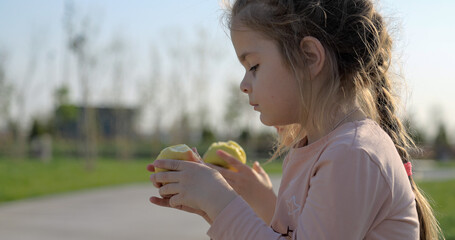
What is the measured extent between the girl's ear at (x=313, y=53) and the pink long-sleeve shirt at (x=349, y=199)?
0.56 ft

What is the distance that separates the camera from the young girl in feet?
4.00

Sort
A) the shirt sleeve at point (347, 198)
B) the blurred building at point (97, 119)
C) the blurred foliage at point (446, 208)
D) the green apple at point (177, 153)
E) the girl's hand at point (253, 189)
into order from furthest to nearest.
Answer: the blurred building at point (97, 119), the blurred foliage at point (446, 208), the girl's hand at point (253, 189), the green apple at point (177, 153), the shirt sleeve at point (347, 198)

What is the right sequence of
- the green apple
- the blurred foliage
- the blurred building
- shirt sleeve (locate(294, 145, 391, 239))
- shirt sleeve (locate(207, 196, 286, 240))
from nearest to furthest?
shirt sleeve (locate(294, 145, 391, 239))
shirt sleeve (locate(207, 196, 286, 240))
the green apple
the blurred foliage
the blurred building

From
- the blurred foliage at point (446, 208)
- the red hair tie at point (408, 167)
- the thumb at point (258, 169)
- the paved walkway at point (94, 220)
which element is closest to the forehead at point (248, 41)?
the red hair tie at point (408, 167)

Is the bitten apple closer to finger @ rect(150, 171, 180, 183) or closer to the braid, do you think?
finger @ rect(150, 171, 180, 183)

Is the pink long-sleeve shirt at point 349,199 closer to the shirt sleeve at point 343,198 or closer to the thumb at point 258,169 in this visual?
the shirt sleeve at point 343,198

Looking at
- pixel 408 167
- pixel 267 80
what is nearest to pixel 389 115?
pixel 408 167

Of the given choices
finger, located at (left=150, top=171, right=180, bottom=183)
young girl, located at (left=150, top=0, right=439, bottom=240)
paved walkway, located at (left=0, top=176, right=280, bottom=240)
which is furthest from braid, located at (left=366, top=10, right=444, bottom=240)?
paved walkway, located at (left=0, top=176, right=280, bottom=240)

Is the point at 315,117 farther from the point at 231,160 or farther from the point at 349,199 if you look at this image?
the point at 231,160

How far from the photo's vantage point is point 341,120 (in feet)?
4.61

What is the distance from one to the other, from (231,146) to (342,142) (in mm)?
945

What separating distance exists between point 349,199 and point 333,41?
468 millimetres

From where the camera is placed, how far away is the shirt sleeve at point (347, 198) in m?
1.16

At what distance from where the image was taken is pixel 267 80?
1395 millimetres
